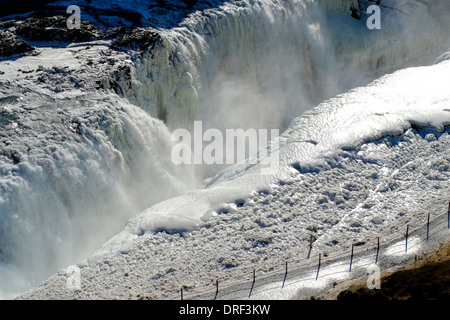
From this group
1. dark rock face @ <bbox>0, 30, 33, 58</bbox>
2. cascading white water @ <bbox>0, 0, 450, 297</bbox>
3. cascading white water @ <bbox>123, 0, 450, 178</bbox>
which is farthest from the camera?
cascading white water @ <bbox>123, 0, 450, 178</bbox>

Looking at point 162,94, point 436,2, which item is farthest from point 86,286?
point 436,2

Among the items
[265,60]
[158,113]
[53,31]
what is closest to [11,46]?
[53,31]

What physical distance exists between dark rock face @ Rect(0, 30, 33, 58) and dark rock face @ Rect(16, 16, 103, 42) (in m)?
0.72

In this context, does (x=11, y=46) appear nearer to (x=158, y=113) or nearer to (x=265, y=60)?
(x=158, y=113)

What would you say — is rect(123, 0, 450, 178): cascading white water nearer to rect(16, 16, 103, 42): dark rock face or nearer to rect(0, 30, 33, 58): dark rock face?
rect(16, 16, 103, 42): dark rock face

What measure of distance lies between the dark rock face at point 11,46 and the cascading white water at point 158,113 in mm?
3013

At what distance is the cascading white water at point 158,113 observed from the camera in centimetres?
1428

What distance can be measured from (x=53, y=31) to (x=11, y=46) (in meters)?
1.68

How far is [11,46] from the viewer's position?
1927cm

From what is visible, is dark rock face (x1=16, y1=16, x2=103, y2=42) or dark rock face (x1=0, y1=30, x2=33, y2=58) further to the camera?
dark rock face (x1=16, y1=16, x2=103, y2=42)

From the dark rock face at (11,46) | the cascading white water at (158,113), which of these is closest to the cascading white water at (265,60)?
the cascading white water at (158,113)

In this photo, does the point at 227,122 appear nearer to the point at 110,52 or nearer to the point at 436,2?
the point at 110,52

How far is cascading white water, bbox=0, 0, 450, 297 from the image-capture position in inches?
562

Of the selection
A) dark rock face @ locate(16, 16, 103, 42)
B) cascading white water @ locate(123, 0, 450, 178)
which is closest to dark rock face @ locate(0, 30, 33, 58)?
dark rock face @ locate(16, 16, 103, 42)
